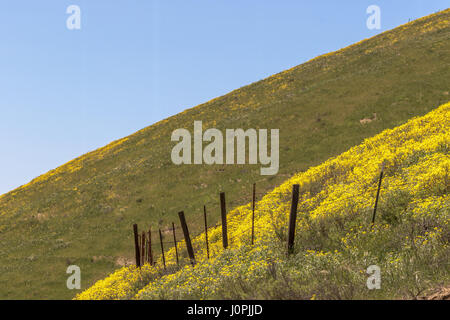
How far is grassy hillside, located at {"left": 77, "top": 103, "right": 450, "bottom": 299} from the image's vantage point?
8.70m

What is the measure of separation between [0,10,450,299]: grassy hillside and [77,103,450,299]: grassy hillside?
484 inches

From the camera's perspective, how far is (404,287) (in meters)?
7.91

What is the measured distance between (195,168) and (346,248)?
30.3 meters

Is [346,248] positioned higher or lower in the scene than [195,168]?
lower

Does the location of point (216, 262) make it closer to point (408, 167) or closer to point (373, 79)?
point (408, 167)

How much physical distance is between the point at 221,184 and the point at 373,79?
2490 cm

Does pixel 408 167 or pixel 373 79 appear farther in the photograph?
pixel 373 79

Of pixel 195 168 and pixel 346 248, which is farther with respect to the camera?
pixel 195 168

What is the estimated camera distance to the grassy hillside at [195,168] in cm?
3038

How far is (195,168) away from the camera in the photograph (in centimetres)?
4075

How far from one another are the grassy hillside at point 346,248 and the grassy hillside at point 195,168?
12282mm

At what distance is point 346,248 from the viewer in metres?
11.2
